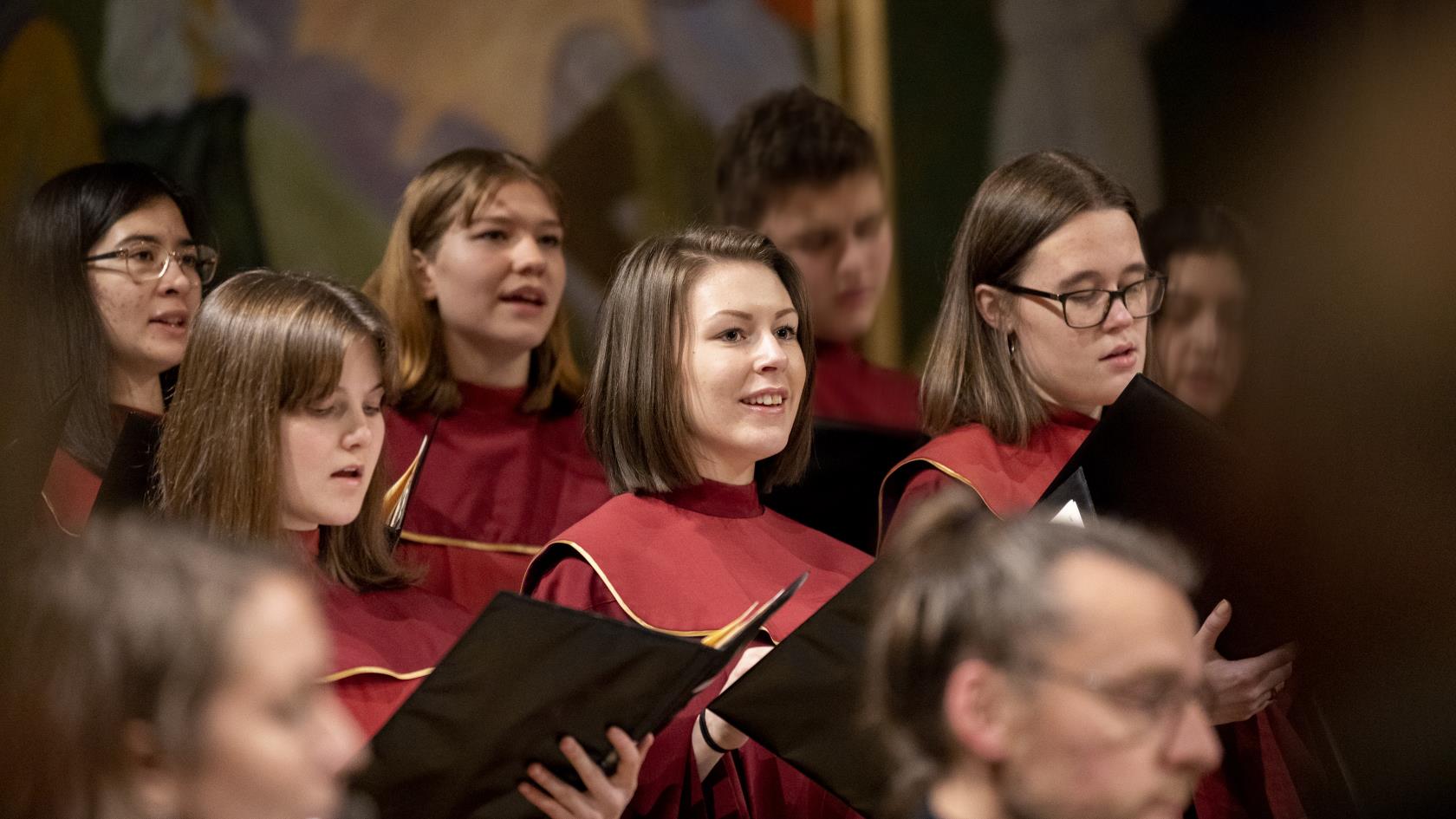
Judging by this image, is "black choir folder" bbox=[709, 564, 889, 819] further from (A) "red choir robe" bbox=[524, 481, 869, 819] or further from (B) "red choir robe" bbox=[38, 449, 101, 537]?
(B) "red choir robe" bbox=[38, 449, 101, 537]

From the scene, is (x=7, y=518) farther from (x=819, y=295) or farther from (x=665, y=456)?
(x=819, y=295)

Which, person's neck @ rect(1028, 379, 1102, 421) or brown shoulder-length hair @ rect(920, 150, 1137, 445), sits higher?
brown shoulder-length hair @ rect(920, 150, 1137, 445)

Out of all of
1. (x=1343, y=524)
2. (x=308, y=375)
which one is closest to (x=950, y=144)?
(x=1343, y=524)

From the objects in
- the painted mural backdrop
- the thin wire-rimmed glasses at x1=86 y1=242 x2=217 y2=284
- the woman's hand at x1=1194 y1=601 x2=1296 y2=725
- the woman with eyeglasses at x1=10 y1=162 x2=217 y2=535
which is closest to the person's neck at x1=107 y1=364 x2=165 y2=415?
the woman with eyeglasses at x1=10 y1=162 x2=217 y2=535

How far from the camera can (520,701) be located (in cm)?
221

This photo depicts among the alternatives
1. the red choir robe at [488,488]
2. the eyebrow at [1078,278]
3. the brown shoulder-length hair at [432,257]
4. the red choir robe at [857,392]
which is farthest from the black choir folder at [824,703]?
the red choir robe at [857,392]

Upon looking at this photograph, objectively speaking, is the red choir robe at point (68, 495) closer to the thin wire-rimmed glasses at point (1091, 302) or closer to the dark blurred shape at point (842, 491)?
the dark blurred shape at point (842, 491)

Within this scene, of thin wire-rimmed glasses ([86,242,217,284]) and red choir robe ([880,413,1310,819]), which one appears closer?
red choir robe ([880,413,1310,819])

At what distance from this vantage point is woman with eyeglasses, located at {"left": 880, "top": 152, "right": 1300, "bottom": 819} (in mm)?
3045

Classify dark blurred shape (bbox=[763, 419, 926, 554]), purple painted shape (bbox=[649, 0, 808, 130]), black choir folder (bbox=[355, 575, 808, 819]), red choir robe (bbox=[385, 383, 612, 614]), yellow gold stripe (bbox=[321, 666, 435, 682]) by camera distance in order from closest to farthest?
black choir folder (bbox=[355, 575, 808, 819]), yellow gold stripe (bbox=[321, 666, 435, 682]), red choir robe (bbox=[385, 383, 612, 614]), dark blurred shape (bbox=[763, 419, 926, 554]), purple painted shape (bbox=[649, 0, 808, 130])

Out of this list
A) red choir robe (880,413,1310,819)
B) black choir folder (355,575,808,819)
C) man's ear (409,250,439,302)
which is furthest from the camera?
man's ear (409,250,439,302)

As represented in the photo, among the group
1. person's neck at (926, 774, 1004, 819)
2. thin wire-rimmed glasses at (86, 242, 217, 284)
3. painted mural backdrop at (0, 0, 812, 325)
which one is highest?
painted mural backdrop at (0, 0, 812, 325)

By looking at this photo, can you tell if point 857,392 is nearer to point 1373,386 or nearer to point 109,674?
point 1373,386

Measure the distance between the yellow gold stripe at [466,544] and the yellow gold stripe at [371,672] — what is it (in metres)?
0.89
